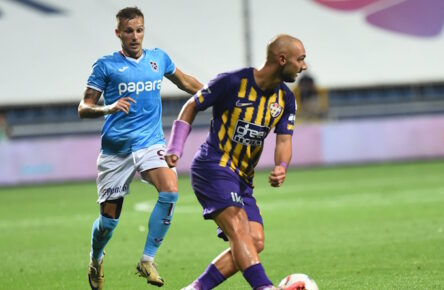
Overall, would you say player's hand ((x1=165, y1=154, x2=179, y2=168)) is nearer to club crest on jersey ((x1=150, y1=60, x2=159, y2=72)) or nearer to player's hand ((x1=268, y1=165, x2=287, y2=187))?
player's hand ((x1=268, y1=165, x2=287, y2=187))

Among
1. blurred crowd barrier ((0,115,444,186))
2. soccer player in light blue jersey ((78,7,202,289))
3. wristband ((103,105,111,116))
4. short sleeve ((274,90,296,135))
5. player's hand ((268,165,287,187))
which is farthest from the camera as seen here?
blurred crowd barrier ((0,115,444,186))

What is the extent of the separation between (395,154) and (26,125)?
1170cm

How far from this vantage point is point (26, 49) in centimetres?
3069

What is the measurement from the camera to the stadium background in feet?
99.0

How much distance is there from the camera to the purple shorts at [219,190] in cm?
646

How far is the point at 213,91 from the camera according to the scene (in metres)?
6.50

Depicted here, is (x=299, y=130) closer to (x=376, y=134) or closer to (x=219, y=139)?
(x=376, y=134)

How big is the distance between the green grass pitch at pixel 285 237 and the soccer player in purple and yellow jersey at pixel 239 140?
144 cm

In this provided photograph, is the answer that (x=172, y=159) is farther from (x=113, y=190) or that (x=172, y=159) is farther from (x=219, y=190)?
(x=113, y=190)

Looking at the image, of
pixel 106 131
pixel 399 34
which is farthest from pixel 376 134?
pixel 106 131

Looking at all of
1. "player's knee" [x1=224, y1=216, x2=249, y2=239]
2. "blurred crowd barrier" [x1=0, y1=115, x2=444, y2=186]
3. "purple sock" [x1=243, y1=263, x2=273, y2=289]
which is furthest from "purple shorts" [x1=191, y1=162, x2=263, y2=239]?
"blurred crowd barrier" [x1=0, y1=115, x2=444, y2=186]

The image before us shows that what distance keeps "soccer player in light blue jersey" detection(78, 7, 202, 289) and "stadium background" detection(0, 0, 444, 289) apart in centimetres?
1999

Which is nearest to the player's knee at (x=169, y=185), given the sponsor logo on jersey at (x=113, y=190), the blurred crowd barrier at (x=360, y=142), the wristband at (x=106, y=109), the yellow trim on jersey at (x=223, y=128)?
the sponsor logo on jersey at (x=113, y=190)

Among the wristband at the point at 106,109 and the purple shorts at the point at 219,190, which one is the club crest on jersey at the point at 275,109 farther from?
the wristband at the point at 106,109
